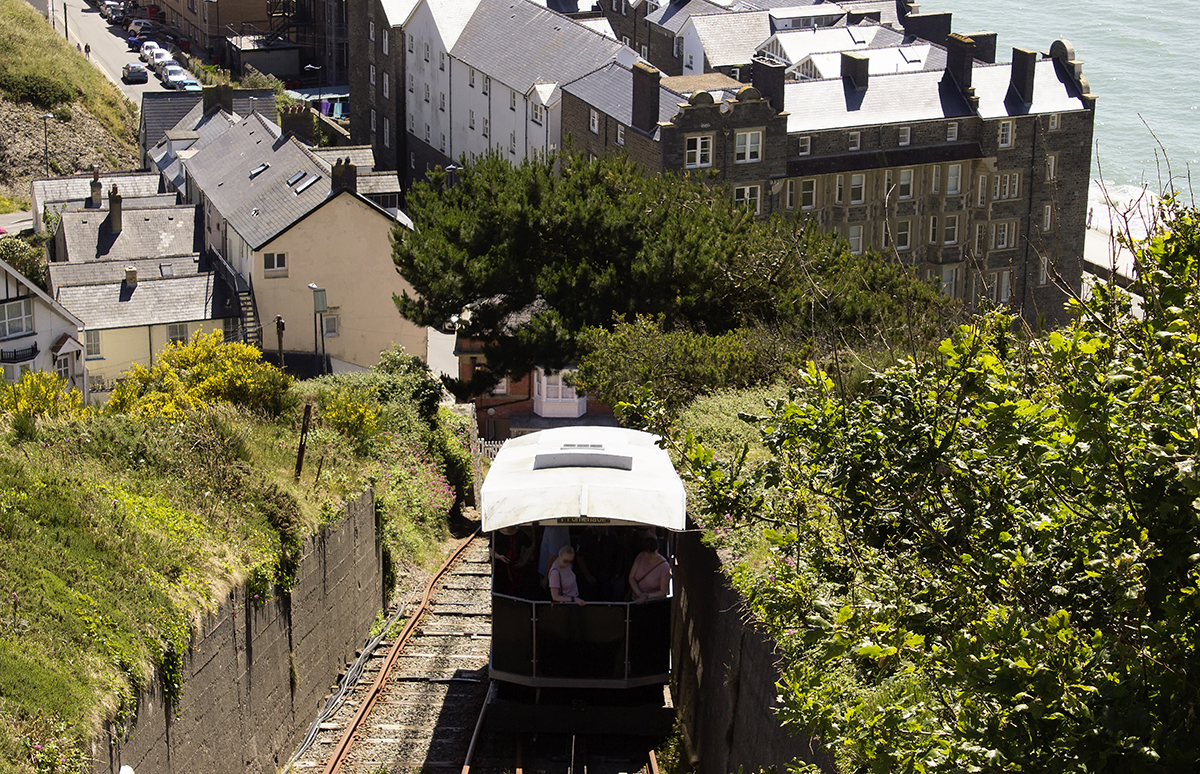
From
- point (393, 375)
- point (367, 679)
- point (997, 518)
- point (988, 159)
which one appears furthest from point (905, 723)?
point (988, 159)

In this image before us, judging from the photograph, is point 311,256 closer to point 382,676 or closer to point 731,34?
point 382,676

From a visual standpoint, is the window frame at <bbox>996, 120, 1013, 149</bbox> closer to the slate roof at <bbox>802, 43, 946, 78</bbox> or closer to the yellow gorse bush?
the slate roof at <bbox>802, 43, 946, 78</bbox>

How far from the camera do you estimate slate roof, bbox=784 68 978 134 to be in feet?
206

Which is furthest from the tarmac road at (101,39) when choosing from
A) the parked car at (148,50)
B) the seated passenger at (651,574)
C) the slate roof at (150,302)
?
the seated passenger at (651,574)

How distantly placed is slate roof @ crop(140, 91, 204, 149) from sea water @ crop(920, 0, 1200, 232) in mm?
53647

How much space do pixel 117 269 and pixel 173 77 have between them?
176 feet

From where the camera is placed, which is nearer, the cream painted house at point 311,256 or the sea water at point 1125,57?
the cream painted house at point 311,256

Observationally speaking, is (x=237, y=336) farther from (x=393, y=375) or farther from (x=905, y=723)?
(x=905, y=723)

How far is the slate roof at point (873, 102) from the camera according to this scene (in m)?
62.9

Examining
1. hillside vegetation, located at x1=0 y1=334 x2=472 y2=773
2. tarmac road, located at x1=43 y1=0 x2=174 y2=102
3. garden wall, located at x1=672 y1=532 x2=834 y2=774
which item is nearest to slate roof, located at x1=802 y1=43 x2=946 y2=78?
hillside vegetation, located at x1=0 y1=334 x2=472 y2=773

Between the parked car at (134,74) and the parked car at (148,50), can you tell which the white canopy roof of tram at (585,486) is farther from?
the parked car at (148,50)

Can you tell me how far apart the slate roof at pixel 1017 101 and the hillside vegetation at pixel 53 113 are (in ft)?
173

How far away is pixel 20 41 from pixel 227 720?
296ft

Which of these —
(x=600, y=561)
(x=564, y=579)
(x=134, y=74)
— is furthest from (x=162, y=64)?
(x=564, y=579)
